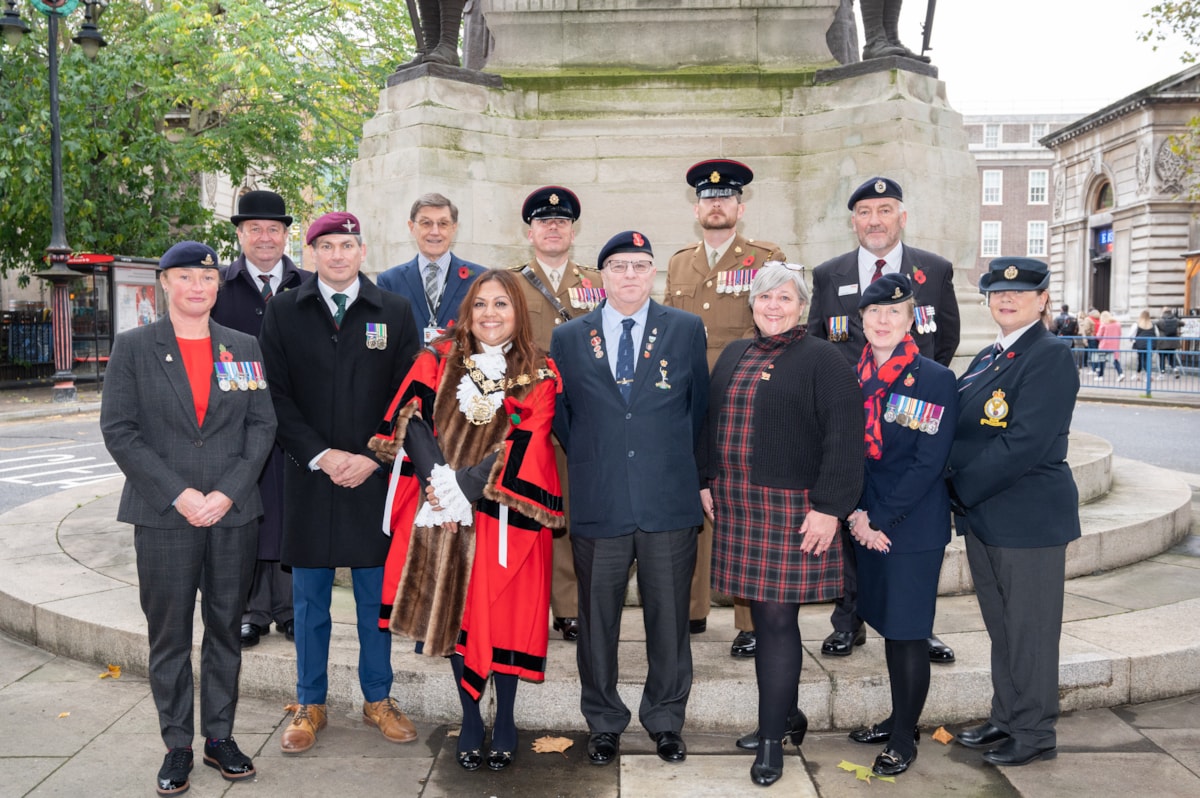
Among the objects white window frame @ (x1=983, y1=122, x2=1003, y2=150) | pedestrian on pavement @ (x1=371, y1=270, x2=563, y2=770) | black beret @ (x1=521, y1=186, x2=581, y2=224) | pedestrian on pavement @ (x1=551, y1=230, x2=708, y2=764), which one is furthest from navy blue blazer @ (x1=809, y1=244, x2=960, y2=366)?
white window frame @ (x1=983, y1=122, x2=1003, y2=150)

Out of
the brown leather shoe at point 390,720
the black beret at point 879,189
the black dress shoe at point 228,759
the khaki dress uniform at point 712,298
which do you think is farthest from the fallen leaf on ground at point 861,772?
the black beret at point 879,189

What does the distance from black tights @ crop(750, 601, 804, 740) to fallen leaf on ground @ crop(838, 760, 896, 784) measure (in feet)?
1.13

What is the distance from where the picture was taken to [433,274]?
522cm

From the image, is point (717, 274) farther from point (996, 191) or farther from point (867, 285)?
point (996, 191)

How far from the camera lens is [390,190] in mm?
7273

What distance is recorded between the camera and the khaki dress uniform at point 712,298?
198 inches

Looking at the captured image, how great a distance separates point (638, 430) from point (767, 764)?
1.41 metres

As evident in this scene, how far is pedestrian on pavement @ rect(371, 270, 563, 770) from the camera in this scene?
13.0 feet

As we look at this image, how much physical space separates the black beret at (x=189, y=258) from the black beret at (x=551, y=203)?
5.32 feet

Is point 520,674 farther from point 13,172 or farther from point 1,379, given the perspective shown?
point 1,379

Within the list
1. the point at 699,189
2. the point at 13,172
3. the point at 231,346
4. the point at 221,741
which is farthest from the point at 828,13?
the point at 13,172

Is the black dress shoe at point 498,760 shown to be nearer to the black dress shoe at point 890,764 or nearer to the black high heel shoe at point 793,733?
the black high heel shoe at point 793,733

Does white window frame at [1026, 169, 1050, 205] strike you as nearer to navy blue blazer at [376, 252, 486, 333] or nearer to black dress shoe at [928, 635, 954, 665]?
black dress shoe at [928, 635, 954, 665]

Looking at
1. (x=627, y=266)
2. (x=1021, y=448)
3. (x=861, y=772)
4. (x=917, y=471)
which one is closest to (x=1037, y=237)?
(x=1021, y=448)
